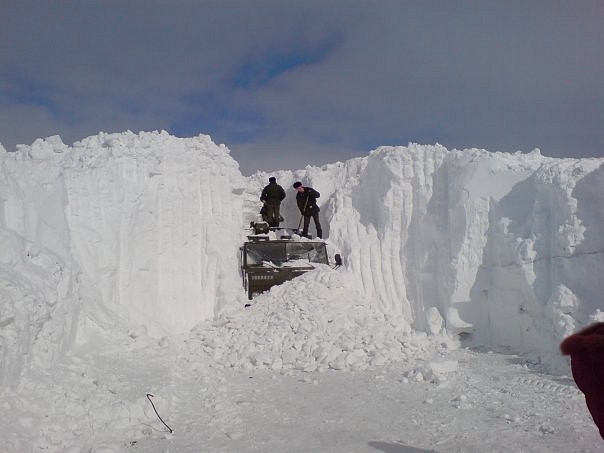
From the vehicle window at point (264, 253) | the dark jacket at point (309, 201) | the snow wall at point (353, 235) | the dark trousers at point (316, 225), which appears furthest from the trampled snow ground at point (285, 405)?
the dark jacket at point (309, 201)

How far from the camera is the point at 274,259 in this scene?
9672 millimetres

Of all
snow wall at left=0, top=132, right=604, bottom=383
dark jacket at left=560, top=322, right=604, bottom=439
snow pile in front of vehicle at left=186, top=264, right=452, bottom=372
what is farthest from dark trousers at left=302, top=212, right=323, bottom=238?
dark jacket at left=560, top=322, right=604, bottom=439

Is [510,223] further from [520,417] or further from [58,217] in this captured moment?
[58,217]

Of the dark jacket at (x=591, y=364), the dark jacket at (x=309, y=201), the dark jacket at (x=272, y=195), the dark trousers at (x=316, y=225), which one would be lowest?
the dark jacket at (x=591, y=364)

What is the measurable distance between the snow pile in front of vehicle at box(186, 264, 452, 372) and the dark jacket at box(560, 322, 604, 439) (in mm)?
3946

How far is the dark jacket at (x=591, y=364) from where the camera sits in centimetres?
292

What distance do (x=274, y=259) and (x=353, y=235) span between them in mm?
1640

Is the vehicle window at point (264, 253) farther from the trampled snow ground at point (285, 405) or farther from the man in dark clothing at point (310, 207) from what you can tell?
the trampled snow ground at point (285, 405)

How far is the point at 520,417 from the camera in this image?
4895 millimetres

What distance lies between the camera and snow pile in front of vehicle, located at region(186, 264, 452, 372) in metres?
7.00

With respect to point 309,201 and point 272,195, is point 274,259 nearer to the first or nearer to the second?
point 309,201

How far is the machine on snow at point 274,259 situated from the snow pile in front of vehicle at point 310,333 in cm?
34

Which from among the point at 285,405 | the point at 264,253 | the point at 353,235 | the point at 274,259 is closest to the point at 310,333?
the point at 285,405

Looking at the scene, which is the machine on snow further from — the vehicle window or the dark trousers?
the dark trousers
